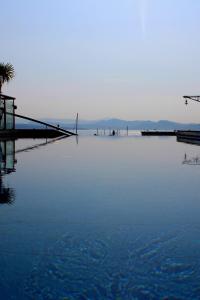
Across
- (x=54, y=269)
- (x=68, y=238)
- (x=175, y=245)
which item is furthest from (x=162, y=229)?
(x=54, y=269)

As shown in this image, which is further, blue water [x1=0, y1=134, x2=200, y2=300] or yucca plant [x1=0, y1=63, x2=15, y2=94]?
yucca plant [x1=0, y1=63, x2=15, y2=94]

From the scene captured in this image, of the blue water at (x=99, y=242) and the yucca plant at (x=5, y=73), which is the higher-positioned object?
the yucca plant at (x=5, y=73)

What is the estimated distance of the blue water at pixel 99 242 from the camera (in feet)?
14.0

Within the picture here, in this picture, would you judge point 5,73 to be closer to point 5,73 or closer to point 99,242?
point 5,73

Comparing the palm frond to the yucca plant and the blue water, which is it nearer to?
the yucca plant

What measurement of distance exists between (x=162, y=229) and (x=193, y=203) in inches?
105

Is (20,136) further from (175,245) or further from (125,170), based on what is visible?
(175,245)

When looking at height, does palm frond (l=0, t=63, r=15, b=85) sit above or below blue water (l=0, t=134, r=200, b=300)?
above

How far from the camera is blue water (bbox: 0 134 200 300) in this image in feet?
14.0

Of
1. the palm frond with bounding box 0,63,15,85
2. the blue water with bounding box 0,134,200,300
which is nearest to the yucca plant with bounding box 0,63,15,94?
the palm frond with bounding box 0,63,15,85

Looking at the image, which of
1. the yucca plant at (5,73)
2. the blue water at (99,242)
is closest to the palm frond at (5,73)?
the yucca plant at (5,73)

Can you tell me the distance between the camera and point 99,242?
587 cm

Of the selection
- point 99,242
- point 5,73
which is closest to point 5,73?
point 5,73

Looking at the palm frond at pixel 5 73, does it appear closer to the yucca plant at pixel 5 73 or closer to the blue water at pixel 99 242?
the yucca plant at pixel 5 73
